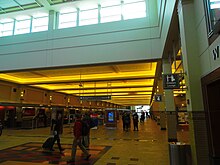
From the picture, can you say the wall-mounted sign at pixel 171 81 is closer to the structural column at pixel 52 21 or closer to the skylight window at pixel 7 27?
the structural column at pixel 52 21

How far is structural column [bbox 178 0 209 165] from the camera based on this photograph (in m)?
4.32

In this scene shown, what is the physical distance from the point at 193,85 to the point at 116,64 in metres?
6.99

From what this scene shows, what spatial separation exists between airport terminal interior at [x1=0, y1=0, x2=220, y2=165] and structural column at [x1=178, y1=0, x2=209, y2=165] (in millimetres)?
22

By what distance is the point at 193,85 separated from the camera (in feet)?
15.4

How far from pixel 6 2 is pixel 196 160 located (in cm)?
1477

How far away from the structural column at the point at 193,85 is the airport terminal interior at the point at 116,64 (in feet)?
0.07

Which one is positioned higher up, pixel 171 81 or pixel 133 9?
pixel 133 9

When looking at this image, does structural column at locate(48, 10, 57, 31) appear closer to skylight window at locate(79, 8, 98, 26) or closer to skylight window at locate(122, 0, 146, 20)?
skylight window at locate(79, 8, 98, 26)

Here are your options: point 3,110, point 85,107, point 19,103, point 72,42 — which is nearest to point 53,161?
point 72,42

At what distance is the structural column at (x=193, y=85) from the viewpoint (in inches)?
170

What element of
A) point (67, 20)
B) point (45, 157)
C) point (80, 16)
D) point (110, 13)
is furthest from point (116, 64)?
point (45, 157)

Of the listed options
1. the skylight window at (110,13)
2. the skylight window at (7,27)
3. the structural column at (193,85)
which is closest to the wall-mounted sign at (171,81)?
the structural column at (193,85)

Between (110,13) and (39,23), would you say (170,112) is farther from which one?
(39,23)

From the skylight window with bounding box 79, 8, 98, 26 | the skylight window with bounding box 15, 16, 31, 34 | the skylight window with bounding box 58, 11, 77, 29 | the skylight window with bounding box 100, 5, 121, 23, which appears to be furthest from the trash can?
the skylight window with bounding box 15, 16, 31, 34
